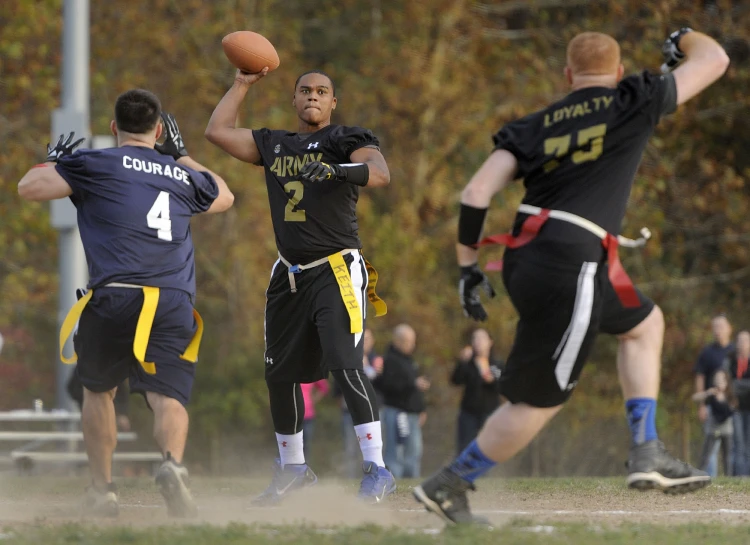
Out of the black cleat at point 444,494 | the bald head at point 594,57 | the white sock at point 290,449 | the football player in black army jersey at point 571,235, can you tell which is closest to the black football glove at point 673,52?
the football player in black army jersey at point 571,235

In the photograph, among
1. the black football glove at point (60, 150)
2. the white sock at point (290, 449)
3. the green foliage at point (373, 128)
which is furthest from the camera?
the green foliage at point (373, 128)

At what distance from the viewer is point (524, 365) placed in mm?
5973

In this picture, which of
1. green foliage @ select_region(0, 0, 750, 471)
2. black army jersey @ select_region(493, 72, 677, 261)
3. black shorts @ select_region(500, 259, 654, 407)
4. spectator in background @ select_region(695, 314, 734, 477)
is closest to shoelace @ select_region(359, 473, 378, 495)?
black shorts @ select_region(500, 259, 654, 407)

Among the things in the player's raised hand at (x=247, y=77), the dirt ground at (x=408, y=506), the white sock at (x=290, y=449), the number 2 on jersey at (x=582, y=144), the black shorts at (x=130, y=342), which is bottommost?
the dirt ground at (x=408, y=506)

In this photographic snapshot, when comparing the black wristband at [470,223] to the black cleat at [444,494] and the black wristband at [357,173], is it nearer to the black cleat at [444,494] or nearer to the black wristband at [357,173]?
the black cleat at [444,494]

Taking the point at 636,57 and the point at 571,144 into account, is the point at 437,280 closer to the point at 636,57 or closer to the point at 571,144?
the point at 636,57

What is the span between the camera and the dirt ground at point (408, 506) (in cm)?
703

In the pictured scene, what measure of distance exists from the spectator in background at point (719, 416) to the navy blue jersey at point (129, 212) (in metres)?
9.85

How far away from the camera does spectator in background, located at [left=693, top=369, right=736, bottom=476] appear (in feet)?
51.2

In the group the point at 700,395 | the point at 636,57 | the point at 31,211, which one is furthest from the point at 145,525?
the point at 636,57

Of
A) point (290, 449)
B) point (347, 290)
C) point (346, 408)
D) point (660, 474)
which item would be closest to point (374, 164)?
point (347, 290)

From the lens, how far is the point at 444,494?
20.4 feet

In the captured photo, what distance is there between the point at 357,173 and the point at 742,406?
9367mm

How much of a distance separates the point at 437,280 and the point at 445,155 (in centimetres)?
218
